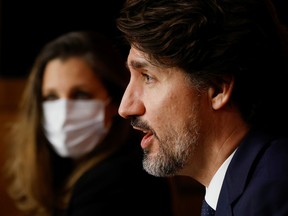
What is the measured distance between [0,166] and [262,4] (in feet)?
7.37

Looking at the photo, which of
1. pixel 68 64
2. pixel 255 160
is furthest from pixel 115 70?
pixel 255 160

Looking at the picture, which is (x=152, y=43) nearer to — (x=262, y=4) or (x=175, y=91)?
(x=175, y=91)

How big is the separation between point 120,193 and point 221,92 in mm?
890

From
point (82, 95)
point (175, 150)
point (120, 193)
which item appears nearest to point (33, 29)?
point (82, 95)

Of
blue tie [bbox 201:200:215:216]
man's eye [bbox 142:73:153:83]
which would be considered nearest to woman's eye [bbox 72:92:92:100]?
man's eye [bbox 142:73:153:83]

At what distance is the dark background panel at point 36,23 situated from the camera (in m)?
3.29

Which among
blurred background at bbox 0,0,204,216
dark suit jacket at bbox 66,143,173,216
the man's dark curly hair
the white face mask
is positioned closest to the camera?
the man's dark curly hair

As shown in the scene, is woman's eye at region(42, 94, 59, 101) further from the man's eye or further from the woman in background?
the man's eye

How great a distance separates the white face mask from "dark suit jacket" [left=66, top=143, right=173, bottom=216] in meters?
0.15

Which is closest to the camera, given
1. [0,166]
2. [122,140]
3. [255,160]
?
[255,160]

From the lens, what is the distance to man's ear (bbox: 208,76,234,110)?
4.50ft

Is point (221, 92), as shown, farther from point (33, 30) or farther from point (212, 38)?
point (33, 30)

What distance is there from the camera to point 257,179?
124 centimetres

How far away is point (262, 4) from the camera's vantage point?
4.56 feet
